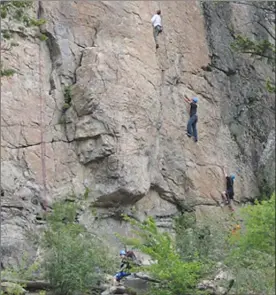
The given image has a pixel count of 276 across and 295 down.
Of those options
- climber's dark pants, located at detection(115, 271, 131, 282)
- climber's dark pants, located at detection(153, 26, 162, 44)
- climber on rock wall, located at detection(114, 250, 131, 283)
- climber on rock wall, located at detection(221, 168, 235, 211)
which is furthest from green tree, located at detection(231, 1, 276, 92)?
climber's dark pants, located at detection(115, 271, 131, 282)

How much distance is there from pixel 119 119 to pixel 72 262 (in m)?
7.29

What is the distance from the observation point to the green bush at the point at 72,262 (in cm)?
1327

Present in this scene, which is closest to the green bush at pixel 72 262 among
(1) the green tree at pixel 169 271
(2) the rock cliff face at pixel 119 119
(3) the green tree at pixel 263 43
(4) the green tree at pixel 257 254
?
(1) the green tree at pixel 169 271

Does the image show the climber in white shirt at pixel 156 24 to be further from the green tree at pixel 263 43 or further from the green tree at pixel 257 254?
the green tree at pixel 257 254

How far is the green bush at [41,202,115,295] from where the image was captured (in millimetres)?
13266

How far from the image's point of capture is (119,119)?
20.0m

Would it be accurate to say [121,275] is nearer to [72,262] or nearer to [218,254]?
[72,262]

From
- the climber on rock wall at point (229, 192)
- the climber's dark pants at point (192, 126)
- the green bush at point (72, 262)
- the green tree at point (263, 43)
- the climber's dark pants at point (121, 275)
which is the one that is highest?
the green tree at point (263, 43)

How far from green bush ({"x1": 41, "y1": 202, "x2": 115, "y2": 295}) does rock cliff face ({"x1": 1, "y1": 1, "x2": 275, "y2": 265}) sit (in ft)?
9.87

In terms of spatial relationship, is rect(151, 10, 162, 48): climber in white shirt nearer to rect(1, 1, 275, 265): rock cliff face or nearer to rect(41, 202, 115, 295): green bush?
rect(1, 1, 275, 265): rock cliff face

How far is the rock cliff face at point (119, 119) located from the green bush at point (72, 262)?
3008 mm

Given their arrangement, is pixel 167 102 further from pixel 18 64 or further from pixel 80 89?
pixel 18 64

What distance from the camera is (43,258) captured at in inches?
545

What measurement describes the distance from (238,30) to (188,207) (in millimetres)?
8118
